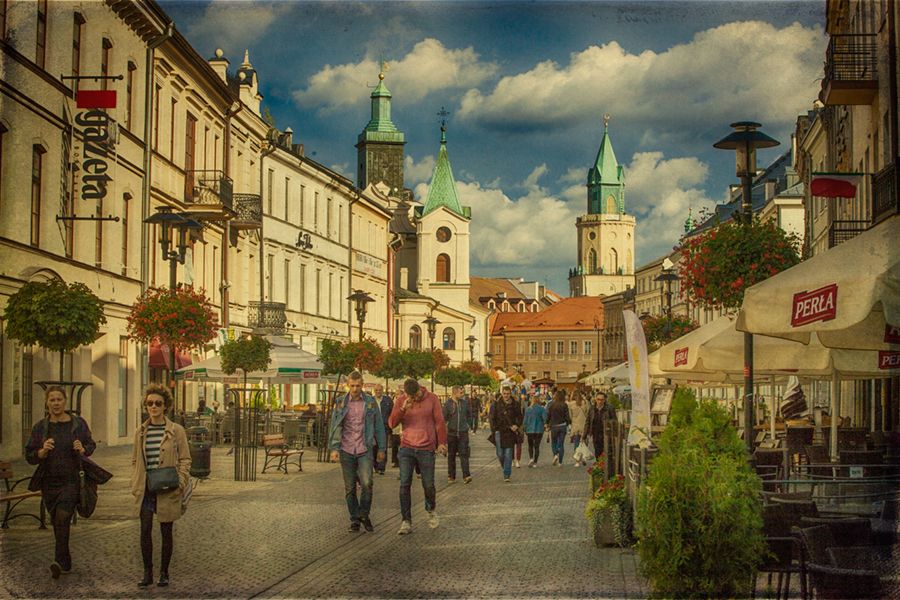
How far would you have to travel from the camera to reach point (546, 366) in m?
147

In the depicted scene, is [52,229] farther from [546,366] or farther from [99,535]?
[546,366]

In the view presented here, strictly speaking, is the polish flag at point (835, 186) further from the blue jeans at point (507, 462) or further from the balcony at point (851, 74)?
the blue jeans at point (507, 462)

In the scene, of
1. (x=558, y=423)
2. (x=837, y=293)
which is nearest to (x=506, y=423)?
(x=558, y=423)

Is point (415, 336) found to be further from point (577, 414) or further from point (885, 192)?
point (885, 192)

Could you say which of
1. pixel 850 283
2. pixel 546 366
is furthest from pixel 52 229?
pixel 546 366

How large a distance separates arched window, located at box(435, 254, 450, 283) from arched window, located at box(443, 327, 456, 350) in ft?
20.5

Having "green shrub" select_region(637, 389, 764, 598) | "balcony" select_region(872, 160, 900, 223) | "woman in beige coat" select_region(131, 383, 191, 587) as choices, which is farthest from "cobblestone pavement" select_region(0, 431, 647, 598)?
"balcony" select_region(872, 160, 900, 223)

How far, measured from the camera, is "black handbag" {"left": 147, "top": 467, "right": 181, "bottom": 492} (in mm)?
8656

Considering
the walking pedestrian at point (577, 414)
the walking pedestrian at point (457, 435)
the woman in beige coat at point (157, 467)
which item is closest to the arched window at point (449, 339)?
the walking pedestrian at point (577, 414)

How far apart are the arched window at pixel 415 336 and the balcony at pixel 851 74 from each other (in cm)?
6983

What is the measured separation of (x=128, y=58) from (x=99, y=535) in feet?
59.6

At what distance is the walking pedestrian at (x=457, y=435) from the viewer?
19500 millimetres

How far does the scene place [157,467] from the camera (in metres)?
8.73

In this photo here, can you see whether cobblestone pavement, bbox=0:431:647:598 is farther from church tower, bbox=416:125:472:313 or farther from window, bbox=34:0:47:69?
church tower, bbox=416:125:472:313
